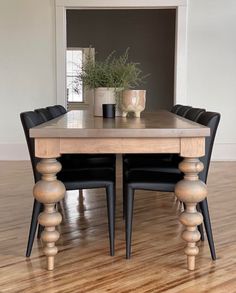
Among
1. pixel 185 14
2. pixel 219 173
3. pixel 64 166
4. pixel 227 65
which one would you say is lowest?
pixel 219 173

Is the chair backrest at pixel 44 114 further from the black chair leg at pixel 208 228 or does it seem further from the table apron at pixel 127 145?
the black chair leg at pixel 208 228

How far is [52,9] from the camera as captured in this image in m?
5.82

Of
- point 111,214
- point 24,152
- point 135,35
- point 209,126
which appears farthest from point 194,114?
point 135,35

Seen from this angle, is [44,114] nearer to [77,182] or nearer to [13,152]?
[77,182]

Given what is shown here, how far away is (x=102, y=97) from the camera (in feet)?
10.0

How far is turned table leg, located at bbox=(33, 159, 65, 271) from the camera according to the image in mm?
2094

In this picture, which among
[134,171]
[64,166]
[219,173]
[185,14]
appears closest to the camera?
[134,171]

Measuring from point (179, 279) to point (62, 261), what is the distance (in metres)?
0.68

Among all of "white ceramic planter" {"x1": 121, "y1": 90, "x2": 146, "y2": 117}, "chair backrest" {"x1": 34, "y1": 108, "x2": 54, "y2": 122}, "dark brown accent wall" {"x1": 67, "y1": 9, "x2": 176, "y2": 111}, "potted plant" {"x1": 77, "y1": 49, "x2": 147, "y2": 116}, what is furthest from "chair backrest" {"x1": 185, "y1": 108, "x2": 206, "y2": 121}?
"dark brown accent wall" {"x1": 67, "y1": 9, "x2": 176, "y2": 111}

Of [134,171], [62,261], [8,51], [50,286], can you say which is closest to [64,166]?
[134,171]

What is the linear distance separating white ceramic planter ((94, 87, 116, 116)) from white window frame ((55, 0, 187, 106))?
2906mm

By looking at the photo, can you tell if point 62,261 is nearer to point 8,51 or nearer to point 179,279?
point 179,279

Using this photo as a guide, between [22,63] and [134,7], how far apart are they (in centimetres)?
183

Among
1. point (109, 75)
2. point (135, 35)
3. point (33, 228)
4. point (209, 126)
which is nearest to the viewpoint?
point (209, 126)
